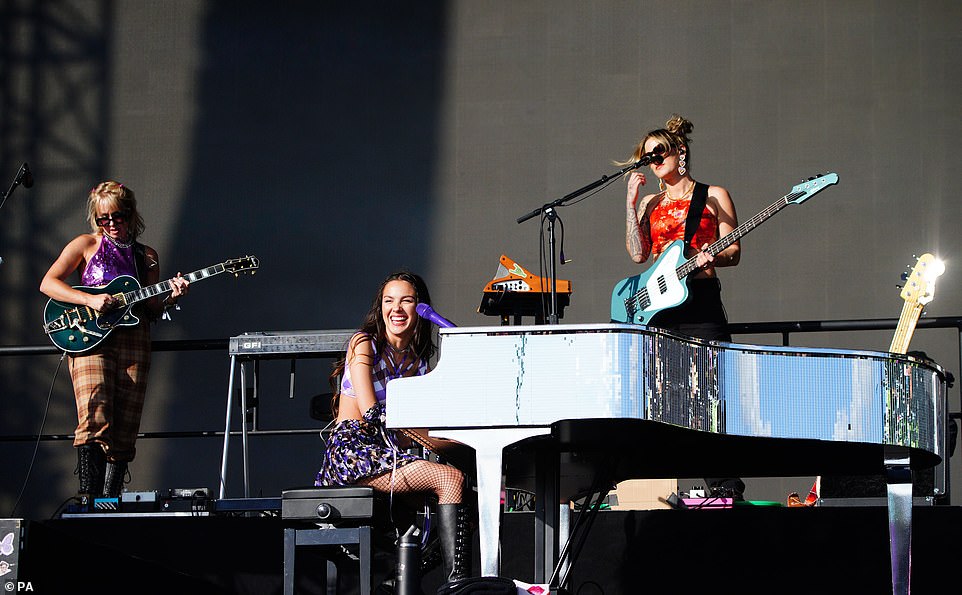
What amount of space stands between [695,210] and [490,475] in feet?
6.54

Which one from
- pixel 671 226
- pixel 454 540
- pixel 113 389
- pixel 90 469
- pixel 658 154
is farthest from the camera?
pixel 113 389

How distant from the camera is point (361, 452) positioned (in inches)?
135

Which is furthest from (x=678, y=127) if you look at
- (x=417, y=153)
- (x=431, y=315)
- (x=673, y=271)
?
(x=417, y=153)

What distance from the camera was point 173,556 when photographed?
4.25 metres

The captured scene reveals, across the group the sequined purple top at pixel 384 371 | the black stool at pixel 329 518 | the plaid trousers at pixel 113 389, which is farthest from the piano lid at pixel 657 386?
the plaid trousers at pixel 113 389

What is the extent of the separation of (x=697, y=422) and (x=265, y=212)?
4.82 meters

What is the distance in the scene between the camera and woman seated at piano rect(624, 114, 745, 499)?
4352 mm

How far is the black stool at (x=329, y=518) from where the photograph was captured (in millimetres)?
3172

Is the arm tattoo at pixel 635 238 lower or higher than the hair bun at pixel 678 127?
lower

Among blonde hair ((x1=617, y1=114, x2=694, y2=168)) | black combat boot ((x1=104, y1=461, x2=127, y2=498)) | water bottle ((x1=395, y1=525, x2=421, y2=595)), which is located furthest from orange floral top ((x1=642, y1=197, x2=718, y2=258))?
black combat boot ((x1=104, y1=461, x2=127, y2=498))

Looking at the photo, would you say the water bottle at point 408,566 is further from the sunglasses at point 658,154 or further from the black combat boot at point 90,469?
the black combat boot at point 90,469

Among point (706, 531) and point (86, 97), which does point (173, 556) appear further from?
point (86, 97)

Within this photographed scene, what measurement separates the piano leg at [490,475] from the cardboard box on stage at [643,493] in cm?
220

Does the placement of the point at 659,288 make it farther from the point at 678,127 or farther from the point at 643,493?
the point at 643,493
